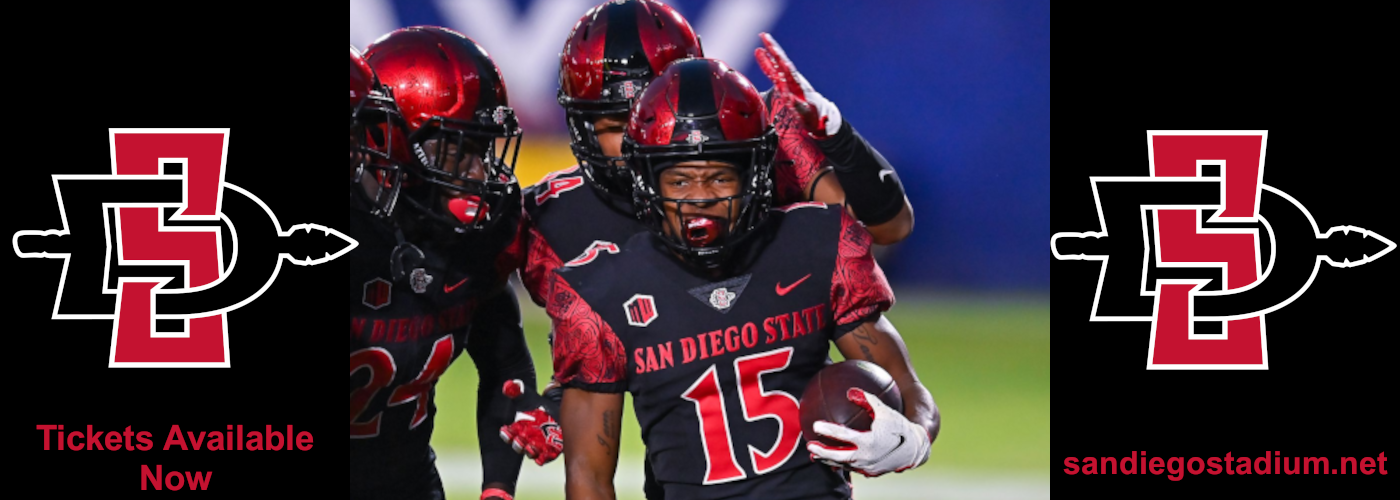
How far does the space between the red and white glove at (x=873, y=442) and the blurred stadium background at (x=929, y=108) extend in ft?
16.5

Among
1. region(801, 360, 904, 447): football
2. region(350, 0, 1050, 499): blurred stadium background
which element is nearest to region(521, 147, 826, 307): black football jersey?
region(801, 360, 904, 447): football

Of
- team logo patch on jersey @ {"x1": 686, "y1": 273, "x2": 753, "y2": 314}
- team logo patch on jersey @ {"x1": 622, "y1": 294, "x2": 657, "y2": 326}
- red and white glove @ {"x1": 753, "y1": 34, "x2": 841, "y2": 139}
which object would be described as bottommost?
team logo patch on jersey @ {"x1": 622, "y1": 294, "x2": 657, "y2": 326}

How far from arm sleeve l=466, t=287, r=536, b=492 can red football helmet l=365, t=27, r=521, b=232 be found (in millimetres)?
354

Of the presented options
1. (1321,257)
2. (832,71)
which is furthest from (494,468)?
(832,71)

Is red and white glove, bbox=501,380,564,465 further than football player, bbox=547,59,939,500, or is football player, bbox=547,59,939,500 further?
red and white glove, bbox=501,380,564,465

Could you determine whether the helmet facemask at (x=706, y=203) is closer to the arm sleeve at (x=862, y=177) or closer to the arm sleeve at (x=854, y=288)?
the arm sleeve at (x=854, y=288)

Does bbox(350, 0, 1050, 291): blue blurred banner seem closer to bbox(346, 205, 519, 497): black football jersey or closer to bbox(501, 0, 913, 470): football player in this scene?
bbox(501, 0, 913, 470): football player

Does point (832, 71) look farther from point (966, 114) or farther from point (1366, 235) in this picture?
point (1366, 235)

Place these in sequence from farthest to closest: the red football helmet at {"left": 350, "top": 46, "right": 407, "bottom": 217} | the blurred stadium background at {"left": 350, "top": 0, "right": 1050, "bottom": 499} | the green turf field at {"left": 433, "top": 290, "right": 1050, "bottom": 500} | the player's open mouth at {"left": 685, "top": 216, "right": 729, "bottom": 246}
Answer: the blurred stadium background at {"left": 350, "top": 0, "right": 1050, "bottom": 499} < the green turf field at {"left": 433, "top": 290, "right": 1050, "bottom": 500} < the red football helmet at {"left": 350, "top": 46, "right": 407, "bottom": 217} < the player's open mouth at {"left": 685, "top": 216, "right": 729, "bottom": 246}

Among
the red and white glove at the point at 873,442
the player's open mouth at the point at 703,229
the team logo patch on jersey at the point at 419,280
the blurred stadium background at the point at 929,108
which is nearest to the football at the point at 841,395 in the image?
the red and white glove at the point at 873,442

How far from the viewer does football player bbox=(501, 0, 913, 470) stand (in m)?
3.21

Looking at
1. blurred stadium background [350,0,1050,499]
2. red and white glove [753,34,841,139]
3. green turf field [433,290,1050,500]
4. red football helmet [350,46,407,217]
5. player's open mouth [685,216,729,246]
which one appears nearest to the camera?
player's open mouth [685,216,729,246]

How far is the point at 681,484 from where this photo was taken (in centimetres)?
275

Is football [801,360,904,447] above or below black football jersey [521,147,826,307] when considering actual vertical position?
below
